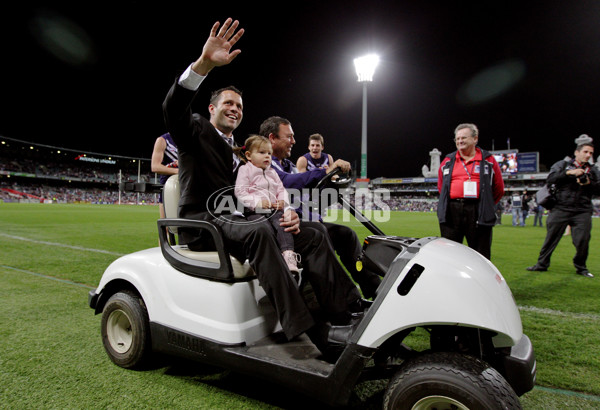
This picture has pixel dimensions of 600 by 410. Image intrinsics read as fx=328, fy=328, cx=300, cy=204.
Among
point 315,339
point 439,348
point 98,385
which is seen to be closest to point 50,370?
point 98,385

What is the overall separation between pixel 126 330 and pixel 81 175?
243 feet

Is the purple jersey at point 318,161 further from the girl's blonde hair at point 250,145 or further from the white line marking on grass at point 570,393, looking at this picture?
the white line marking on grass at point 570,393

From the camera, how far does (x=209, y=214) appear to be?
2162 millimetres

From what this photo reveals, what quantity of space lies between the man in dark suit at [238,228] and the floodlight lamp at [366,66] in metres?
16.3

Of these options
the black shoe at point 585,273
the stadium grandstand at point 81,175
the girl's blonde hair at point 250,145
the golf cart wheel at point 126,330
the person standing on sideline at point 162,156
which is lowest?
the black shoe at point 585,273

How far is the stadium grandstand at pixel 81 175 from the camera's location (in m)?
54.8

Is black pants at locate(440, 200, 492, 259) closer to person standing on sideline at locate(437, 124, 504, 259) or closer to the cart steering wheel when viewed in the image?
person standing on sideline at locate(437, 124, 504, 259)

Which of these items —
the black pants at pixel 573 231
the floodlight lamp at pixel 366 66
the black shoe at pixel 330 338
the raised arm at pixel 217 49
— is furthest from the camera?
the floodlight lamp at pixel 366 66

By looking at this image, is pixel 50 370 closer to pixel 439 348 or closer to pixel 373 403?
pixel 373 403

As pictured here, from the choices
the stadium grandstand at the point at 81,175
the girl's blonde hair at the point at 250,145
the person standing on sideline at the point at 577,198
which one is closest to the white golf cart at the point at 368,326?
the girl's blonde hair at the point at 250,145

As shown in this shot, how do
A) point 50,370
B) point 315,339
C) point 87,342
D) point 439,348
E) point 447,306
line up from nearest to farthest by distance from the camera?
point 447,306
point 439,348
point 315,339
point 50,370
point 87,342

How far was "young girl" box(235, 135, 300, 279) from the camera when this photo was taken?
2210mm

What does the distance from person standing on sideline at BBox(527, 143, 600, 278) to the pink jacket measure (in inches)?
185

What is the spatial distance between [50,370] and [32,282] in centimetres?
281
